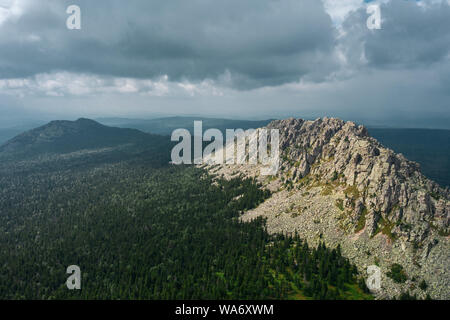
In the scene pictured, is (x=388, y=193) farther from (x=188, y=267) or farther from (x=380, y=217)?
(x=188, y=267)

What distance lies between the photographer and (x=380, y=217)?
150m

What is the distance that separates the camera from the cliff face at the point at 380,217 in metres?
122

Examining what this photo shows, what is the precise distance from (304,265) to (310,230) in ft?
104

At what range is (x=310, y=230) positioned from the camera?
16450 centimetres

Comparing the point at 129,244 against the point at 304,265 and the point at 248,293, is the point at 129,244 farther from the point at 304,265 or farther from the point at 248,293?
the point at 304,265

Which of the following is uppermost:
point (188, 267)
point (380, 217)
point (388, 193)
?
point (388, 193)

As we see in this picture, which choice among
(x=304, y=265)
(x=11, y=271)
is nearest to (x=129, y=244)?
(x=11, y=271)

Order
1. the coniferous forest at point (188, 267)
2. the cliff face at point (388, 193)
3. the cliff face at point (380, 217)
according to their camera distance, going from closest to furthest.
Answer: the cliff face at point (380, 217) < the coniferous forest at point (188, 267) < the cliff face at point (388, 193)

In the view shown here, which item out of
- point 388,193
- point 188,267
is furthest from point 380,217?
point 188,267

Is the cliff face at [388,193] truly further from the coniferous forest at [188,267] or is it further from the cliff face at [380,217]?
the coniferous forest at [188,267]

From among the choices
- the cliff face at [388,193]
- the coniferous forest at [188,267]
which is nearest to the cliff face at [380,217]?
the cliff face at [388,193]

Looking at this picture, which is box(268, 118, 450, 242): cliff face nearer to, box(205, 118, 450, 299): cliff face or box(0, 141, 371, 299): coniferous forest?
box(205, 118, 450, 299): cliff face

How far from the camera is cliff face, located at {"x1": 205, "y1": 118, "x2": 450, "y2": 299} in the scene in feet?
400

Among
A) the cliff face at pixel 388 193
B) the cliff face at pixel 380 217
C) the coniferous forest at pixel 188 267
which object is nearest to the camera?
the cliff face at pixel 380 217
